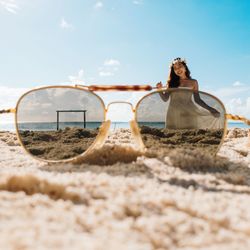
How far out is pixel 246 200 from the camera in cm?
130

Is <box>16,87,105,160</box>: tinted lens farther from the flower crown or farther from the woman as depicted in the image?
the flower crown

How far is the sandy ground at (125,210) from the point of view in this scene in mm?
855

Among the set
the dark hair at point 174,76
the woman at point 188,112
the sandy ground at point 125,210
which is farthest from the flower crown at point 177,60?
the sandy ground at point 125,210

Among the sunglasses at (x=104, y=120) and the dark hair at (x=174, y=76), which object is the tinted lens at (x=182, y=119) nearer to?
the sunglasses at (x=104, y=120)

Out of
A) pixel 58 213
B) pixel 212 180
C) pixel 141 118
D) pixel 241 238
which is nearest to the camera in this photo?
pixel 241 238

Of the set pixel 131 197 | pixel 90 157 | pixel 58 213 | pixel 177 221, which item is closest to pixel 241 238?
pixel 177 221

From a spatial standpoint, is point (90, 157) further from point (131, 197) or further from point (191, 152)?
point (131, 197)

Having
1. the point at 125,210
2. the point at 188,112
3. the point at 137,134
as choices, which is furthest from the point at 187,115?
the point at 125,210

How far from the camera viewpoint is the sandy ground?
2.81ft

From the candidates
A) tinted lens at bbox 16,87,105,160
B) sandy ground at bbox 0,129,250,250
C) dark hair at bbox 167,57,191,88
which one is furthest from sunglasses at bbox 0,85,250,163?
dark hair at bbox 167,57,191,88

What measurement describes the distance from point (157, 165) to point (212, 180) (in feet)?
1.08

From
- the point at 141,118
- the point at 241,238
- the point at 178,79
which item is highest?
the point at 178,79

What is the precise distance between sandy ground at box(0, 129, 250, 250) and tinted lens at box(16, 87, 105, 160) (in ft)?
2.06

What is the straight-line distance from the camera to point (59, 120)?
2.53 meters
